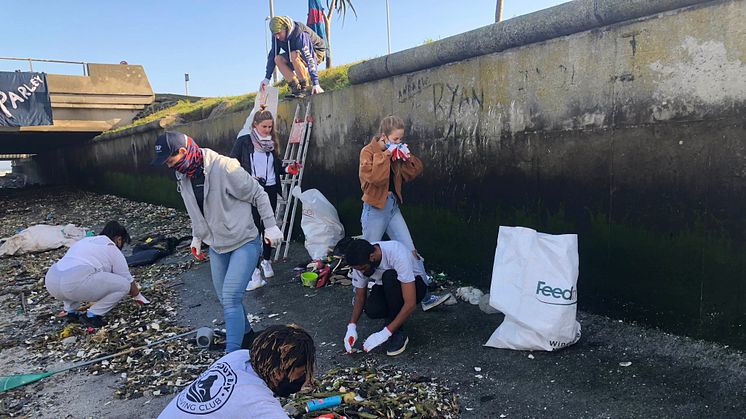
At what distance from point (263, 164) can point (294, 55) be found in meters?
2.57

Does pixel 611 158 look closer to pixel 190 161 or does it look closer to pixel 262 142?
pixel 190 161

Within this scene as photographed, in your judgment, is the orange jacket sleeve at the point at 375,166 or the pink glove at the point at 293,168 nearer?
the orange jacket sleeve at the point at 375,166

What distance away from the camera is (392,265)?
361 cm

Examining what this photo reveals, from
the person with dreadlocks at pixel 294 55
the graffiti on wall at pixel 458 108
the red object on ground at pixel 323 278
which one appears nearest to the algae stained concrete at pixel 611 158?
the graffiti on wall at pixel 458 108

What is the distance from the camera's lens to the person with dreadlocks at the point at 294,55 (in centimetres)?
730

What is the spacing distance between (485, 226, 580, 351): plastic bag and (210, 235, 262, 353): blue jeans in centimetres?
181

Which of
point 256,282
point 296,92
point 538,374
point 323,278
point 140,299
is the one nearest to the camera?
point 538,374

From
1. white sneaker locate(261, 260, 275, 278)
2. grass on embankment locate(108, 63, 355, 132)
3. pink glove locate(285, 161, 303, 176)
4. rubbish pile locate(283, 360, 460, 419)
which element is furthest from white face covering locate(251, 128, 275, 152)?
rubbish pile locate(283, 360, 460, 419)

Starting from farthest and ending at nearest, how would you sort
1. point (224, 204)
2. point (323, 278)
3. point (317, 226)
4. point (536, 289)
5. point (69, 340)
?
point (317, 226)
point (323, 278)
point (69, 340)
point (224, 204)
point (536, 289)

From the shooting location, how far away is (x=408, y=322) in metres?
4.23

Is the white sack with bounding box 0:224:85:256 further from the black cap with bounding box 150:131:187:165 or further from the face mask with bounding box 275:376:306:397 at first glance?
the face mask with bounding box 275:376:306:397

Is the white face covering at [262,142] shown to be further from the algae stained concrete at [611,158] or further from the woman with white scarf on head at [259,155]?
the algae stained concrete at [611,158]

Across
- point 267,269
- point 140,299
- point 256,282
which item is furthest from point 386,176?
point 140,299

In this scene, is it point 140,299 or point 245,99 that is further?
point 245,99
